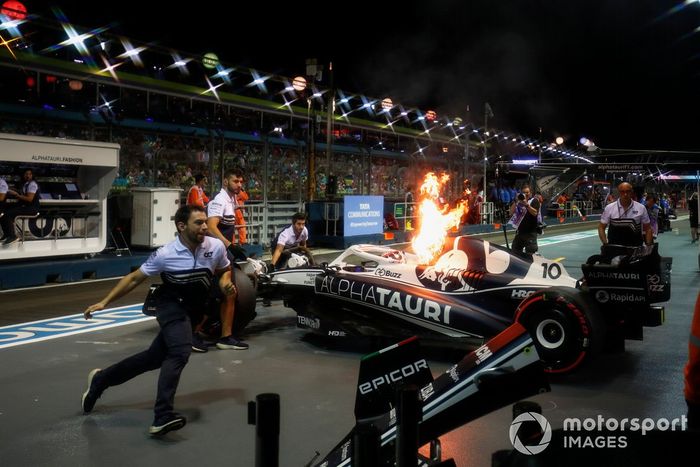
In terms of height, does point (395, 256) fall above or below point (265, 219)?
below

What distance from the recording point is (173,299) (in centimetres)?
504

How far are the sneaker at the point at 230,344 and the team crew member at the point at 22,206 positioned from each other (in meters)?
6.82

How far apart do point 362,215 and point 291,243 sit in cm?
1131

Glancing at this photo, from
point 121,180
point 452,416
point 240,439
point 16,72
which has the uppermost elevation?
point 16,72

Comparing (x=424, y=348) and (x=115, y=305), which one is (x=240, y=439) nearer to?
(x=424, y=348)

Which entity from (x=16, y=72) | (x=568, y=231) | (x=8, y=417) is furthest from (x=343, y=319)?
(x=568, y=231)

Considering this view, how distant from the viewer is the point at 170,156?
60.8ft

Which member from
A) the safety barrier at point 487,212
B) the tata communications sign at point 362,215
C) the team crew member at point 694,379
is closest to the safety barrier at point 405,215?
the tata communications sign at point 362,215

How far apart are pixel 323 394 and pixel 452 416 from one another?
2.82 m

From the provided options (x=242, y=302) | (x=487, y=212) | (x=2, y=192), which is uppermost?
(x=2, y=192)

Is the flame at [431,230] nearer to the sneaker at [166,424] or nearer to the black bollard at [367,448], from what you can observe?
the sneaker at [166,424]

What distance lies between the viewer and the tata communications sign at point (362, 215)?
2019 centimetres

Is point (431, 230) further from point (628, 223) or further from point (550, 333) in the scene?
point (628, 223)

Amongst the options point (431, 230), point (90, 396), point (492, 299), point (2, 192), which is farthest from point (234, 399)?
point (2, 192)
